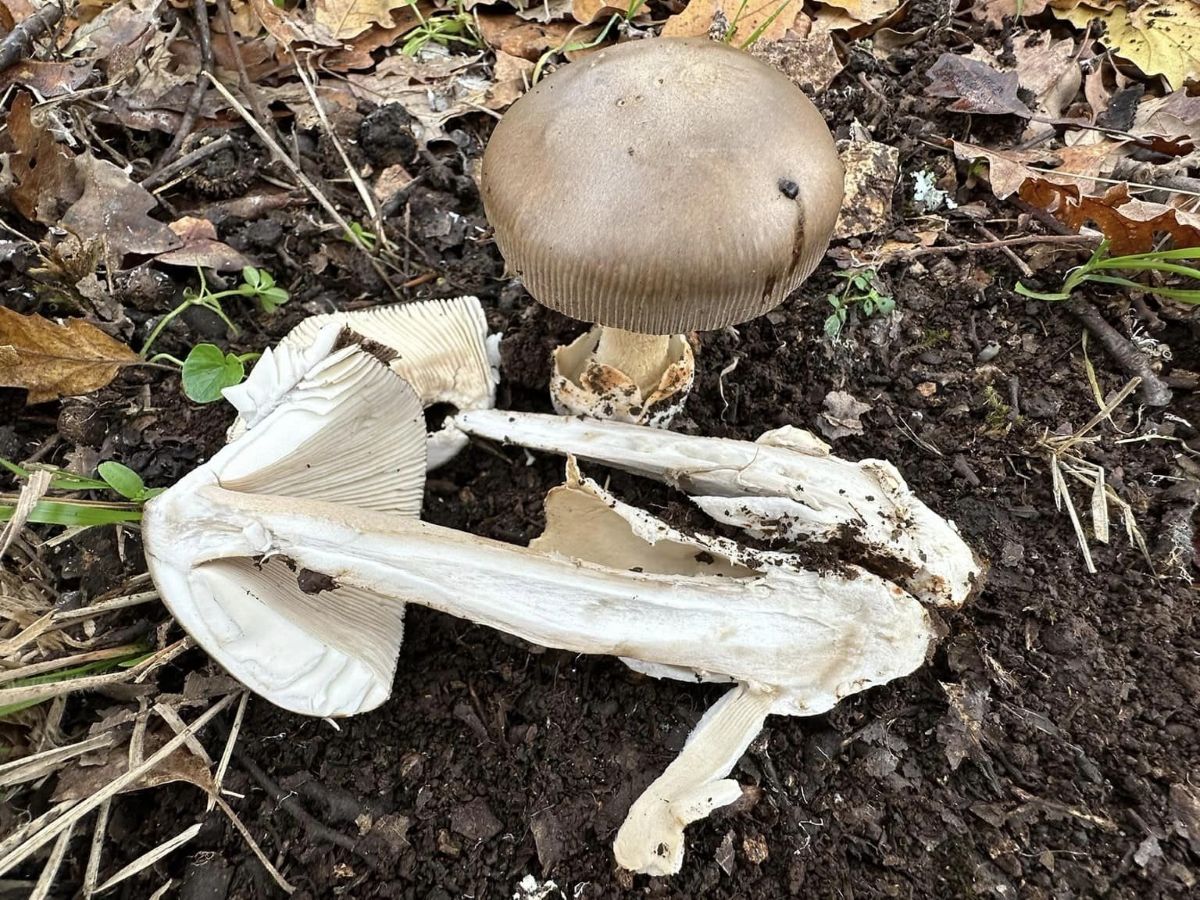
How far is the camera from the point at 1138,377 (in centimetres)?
241

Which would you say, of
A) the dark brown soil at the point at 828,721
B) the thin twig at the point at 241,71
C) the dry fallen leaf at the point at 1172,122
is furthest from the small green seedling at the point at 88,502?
the dry fallen leaf at the point at 1172,122

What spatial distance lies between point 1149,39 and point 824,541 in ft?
9.34

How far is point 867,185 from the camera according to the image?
2.80 m

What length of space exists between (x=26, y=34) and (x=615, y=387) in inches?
106

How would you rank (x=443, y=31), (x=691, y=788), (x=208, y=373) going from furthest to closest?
(x=443, y=31) < (x=208, y=373) < (x=691, y=788)

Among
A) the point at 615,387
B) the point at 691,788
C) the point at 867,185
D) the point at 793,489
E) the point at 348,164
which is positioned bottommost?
the point at 691,788

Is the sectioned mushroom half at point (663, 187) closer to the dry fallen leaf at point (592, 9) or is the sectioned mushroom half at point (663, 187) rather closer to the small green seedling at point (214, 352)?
the small green seedling at point (214, 352)

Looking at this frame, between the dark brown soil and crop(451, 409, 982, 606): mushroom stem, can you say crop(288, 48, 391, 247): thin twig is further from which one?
crop(451, 409, 982, 606): mushroom stem

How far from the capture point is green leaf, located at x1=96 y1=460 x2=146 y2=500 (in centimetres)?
194

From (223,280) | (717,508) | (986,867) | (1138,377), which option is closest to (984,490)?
(1138,377)

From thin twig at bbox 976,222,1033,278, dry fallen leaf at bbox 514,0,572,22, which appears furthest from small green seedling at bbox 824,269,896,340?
dry fallen leaf at bbox 514,0,572,22

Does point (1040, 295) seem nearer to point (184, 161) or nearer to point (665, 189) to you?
point (665, 189)

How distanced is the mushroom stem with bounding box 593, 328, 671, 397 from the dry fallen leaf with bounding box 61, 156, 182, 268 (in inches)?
64.4

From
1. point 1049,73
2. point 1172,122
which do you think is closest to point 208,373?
point 1049,73
